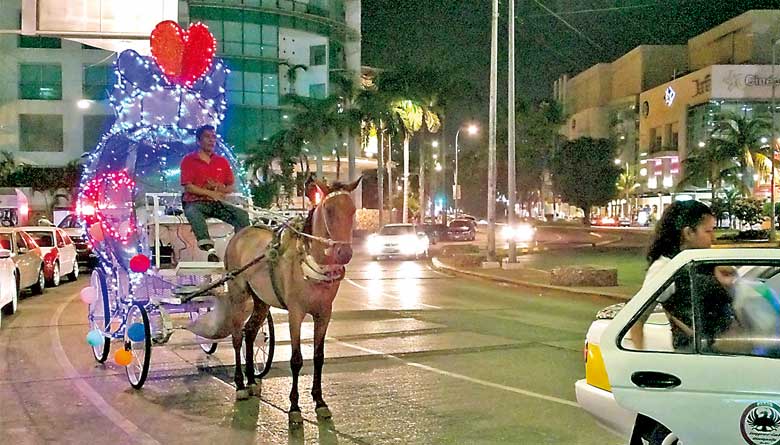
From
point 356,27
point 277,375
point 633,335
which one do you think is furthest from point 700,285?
point 356,27

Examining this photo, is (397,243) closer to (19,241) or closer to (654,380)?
(19,241)

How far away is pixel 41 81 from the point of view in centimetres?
6700

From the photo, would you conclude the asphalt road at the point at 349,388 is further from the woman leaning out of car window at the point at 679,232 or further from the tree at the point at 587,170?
the tree at the point at 587,170

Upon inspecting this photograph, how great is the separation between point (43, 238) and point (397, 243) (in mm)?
16720

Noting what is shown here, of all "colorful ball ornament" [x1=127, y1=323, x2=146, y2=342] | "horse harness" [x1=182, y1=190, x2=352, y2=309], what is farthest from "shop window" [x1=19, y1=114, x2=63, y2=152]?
"horse harness" [x1=182, y1=190, x2=352, y2=309]

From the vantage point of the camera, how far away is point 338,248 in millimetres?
8281

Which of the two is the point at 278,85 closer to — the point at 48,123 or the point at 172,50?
the point at 48,123

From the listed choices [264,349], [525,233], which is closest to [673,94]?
[525,233]

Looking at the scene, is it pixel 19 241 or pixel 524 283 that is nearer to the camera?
pixel 19 241

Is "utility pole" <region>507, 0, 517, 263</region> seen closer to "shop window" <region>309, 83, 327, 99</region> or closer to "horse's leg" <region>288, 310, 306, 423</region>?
"horse's leg" <region>288, 310, 306, 423</region>

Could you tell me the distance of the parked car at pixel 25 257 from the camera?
20531 millimetres

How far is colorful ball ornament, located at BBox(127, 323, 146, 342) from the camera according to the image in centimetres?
1016

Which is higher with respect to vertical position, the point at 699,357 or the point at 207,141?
the point at 207,141

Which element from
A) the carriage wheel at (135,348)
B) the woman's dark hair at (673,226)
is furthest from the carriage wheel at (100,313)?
the woman's dark hair at (673,226)
